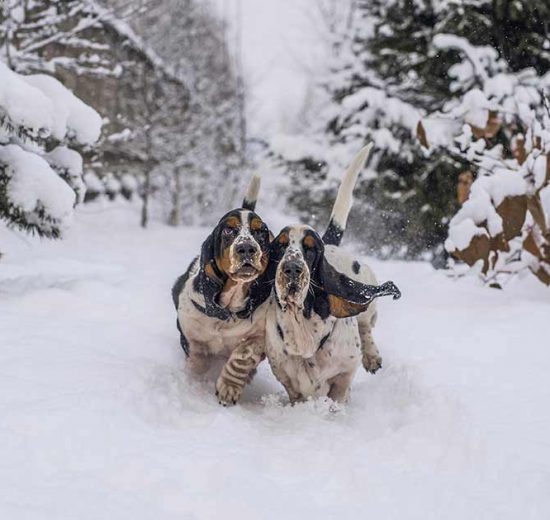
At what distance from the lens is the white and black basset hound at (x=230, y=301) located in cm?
257

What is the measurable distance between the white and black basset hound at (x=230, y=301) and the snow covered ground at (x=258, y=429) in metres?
0.16

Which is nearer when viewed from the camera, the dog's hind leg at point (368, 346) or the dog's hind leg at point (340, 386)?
the dog's hind leg at point (340, 386)

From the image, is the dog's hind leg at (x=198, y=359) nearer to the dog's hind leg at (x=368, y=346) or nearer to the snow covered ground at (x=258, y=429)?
the snow covered ground at (x=258, y=429)

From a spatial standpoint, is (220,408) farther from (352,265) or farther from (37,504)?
(37,504)

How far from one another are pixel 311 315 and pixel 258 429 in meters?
0.51

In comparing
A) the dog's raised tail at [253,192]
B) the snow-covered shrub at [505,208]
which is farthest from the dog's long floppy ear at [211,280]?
the snow-covered shrub at [505,208]

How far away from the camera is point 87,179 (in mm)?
10648

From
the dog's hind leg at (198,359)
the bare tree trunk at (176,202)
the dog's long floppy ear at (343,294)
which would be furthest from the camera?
the bare tree trunk at (176,202)

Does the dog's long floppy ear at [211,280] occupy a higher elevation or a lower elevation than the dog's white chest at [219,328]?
higher

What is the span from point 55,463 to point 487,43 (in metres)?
9.00

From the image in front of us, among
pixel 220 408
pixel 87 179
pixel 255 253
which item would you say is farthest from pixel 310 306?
pixel 87 179

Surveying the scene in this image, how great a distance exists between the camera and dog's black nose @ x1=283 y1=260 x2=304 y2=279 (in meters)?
2.50

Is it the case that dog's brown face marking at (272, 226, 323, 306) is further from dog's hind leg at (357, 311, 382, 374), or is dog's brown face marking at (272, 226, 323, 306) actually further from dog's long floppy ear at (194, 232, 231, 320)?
dog's hind leg at (357, 311, 382, 374)

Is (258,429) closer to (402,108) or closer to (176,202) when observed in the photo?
(402,108)
